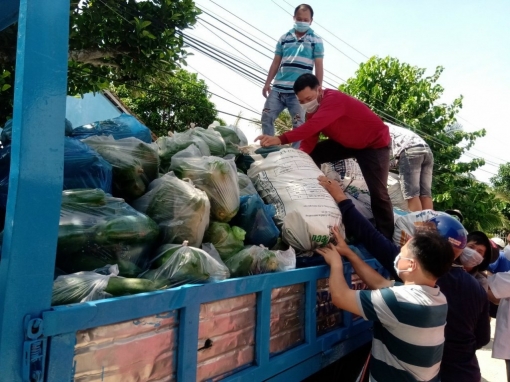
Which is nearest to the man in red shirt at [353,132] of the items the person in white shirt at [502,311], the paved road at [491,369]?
the person in white shirt at [502,311]

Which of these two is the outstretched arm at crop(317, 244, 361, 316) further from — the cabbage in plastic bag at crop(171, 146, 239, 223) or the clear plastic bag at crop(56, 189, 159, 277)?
the clear plastic bag at crop(56, 189, 159, 277)

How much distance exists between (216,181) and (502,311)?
3.08 m

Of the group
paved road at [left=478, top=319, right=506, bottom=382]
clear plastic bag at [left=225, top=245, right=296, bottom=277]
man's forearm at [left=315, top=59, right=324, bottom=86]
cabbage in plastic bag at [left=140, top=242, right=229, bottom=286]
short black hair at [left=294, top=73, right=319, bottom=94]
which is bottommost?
paved road at [left=478, top=319, right=506, bottom=382]

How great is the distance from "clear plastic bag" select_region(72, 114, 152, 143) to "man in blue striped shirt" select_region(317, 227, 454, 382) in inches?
61.9

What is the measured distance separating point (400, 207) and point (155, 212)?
3.51m

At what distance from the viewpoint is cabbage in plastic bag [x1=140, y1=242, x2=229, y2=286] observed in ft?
5.47

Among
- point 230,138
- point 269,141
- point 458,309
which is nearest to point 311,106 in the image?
point 269,141

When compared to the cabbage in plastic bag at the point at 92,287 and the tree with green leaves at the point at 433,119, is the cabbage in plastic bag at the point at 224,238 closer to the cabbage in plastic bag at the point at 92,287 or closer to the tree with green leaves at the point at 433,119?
the cabbage in plastic bag at the point at 92,287

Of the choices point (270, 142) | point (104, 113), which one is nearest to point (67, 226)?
point (270, 142)

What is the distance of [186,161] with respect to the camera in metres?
2.48

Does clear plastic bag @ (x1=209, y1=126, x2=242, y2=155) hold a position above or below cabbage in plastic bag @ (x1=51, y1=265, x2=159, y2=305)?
above

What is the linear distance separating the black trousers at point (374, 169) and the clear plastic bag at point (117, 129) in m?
1.58

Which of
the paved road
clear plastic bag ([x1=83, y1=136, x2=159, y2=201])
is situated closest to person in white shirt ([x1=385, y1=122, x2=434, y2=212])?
the paved road

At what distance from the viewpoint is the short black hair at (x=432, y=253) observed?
2076 millimetres
